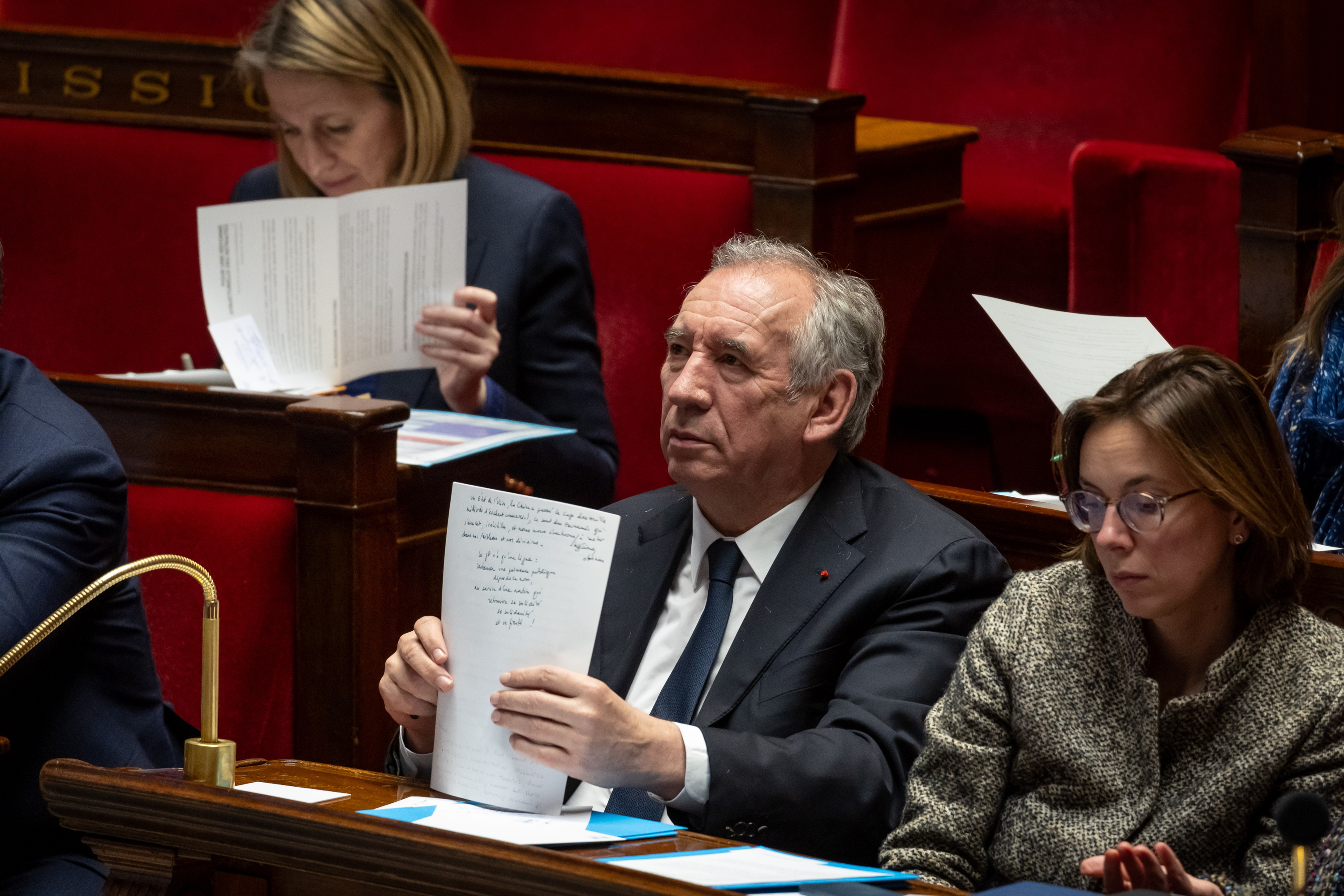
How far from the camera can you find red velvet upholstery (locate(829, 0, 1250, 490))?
3.86 m

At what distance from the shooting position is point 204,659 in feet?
5.39

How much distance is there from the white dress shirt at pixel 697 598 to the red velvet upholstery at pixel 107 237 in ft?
6.34

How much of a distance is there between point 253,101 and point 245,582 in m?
1.54

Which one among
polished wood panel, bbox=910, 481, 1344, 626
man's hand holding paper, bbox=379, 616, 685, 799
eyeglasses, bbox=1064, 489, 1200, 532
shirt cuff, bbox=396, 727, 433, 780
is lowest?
shirt cuff, bbox=396, 727, 433, 780

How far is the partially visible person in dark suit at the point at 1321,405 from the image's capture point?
2.21m

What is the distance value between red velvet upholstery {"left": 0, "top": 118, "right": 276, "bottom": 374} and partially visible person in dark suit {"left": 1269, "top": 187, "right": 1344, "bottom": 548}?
226cm

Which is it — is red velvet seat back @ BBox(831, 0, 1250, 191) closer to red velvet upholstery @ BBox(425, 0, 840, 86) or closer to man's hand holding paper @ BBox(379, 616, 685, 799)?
red velvet upholstery @ BBox(425, 0, 840, 86)

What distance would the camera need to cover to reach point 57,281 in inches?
150

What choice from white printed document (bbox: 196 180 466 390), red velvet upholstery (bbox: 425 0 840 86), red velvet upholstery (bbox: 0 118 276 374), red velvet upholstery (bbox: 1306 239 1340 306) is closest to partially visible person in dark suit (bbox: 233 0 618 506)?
white printed document (bbox: 196 180 466 390)

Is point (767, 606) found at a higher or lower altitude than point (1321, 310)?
lower

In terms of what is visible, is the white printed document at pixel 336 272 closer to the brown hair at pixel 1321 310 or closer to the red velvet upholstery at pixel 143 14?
the brown hair at pixel 1321 310

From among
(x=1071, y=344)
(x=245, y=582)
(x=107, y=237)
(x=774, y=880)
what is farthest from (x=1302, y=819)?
(x=107, y=237)

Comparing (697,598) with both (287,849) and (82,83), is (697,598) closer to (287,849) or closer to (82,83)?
(287,849)

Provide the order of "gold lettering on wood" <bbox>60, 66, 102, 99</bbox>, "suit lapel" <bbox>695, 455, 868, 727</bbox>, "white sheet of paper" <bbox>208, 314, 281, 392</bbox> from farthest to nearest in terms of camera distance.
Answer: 1. "gold lettering on wood" <bbox>60, 66, 102, 99</bbox>
2. "white sheet of paper" <bbox>208, 314, 281, 392</bbox>
3. "suit lapel" <bbox>695, 455, 868, 727</bbox>
